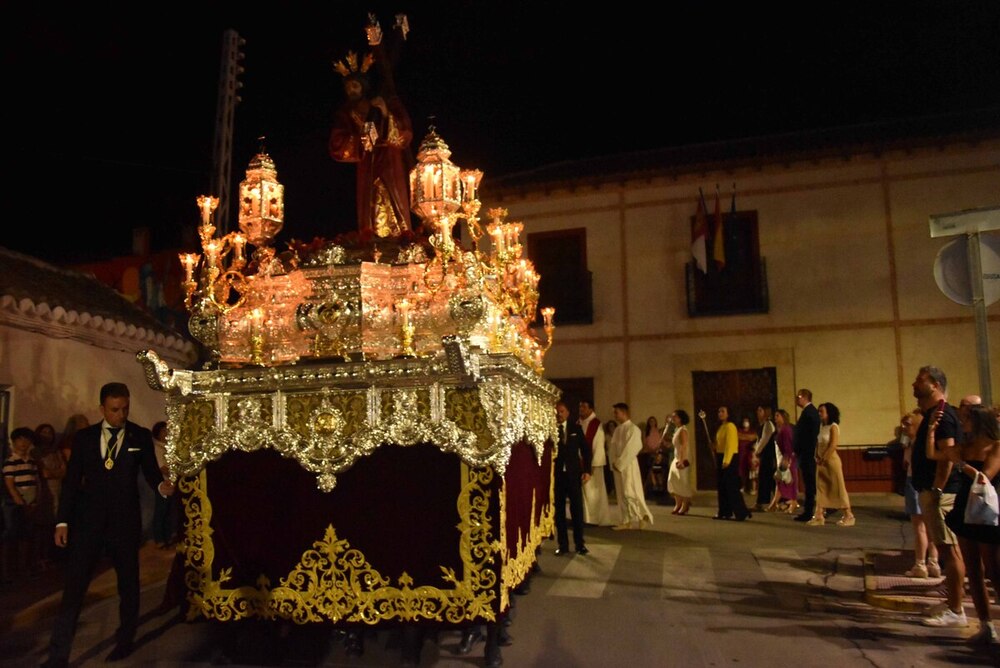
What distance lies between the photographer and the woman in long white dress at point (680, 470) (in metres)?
11.7

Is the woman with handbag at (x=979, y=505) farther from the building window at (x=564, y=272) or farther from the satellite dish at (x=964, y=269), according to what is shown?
the building window at (x=564, y=272)

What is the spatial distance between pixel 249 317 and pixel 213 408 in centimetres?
74

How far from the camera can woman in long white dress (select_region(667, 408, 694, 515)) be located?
38.3ft

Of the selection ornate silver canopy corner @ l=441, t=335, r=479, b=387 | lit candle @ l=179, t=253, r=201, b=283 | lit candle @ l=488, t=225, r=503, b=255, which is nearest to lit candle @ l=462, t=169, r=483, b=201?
lit candle @ l=488, t=225, r=503, b=255

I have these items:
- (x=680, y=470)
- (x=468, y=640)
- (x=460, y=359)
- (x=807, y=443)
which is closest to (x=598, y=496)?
(x=680, y=470)

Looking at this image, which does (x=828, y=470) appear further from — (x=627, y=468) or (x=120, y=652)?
(x=120, y=652)

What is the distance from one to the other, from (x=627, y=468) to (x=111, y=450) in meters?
7.04

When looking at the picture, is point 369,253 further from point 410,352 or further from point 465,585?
point 465,585

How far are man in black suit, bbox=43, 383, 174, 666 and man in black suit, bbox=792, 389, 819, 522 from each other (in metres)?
8.60

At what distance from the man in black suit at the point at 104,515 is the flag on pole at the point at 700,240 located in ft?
44.4

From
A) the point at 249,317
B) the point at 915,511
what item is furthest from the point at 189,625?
the point at 915,511

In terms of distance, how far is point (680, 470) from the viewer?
39.7 feet

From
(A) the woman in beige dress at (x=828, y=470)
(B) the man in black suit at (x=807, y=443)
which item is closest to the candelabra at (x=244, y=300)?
(B) the man in black suit at (x=807, y=443)

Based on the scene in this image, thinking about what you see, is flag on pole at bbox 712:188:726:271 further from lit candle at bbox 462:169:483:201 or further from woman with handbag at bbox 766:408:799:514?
lit candle at bbox 462:169:483:201
